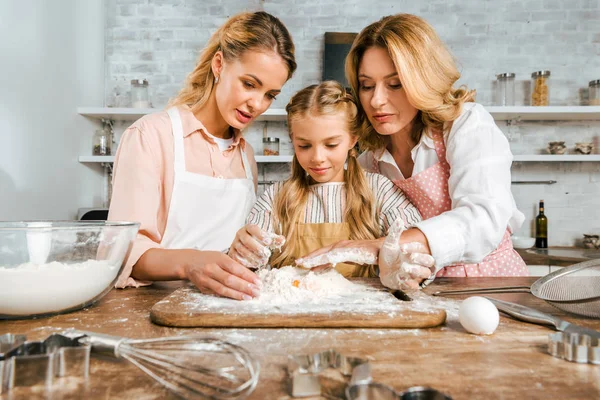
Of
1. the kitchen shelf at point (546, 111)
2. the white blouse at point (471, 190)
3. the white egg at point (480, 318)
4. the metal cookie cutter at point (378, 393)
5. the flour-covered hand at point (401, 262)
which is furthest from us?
the kitchen shelf at point (546, 111)

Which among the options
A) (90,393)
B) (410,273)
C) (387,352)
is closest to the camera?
(90,393)

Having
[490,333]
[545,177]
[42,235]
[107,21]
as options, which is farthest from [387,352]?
[107,21]

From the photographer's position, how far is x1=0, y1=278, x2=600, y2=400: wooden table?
52cm

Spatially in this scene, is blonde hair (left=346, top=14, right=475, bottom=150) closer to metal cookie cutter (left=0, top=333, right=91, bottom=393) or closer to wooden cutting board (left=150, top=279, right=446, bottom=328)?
wooden cutting board (left=150, top=279, right=446, bottom=328)

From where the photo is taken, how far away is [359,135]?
65.1 inches

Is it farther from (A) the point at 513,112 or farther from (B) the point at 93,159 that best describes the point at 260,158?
(A) the point at 513,112

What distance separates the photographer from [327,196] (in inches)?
64.7

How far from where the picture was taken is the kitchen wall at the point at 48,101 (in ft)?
7.73

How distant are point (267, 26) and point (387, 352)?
1.23 meters

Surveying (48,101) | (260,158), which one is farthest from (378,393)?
(48,101)

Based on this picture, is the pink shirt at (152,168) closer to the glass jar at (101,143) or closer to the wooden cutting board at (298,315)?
the wooden cutting board at (298,315)

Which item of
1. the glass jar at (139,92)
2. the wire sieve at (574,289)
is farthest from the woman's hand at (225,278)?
the glass jar at (139,92)

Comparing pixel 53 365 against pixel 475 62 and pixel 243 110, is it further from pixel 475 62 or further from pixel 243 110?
pixel 475 62

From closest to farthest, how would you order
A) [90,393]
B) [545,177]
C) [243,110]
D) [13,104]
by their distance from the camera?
[90,393] → [243,110] → [13,104] → [545,177]
